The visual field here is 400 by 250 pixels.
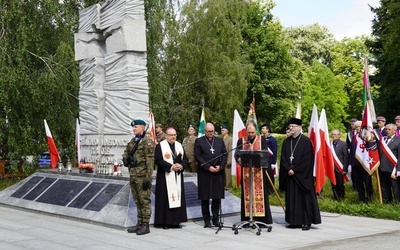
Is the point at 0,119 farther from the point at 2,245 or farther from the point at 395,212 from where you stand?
the point at 395,212

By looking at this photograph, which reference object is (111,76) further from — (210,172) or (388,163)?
(388,163)

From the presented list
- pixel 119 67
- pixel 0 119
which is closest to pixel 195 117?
pixel 0 119

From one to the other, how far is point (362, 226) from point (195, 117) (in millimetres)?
22286

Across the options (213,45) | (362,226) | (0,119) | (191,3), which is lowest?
(362,226)

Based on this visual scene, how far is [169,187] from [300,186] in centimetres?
231

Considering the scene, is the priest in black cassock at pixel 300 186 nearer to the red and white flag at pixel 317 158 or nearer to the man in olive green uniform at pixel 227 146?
the red and white flag at pixel 317 158

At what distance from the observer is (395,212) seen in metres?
10.9

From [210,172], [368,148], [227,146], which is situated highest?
[227,146]

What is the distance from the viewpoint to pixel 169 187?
9.82m

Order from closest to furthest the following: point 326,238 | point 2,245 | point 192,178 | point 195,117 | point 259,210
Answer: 1. point 2,245
2. point 326,238
3. point 259,210
4. point 192,178
5. point 195,117

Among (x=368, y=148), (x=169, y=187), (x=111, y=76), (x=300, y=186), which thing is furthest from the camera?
(x=111, y=76)

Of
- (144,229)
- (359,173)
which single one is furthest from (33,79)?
(359,173)

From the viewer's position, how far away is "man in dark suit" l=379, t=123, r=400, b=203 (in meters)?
12.3

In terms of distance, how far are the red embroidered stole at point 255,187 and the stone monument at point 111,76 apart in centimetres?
368
